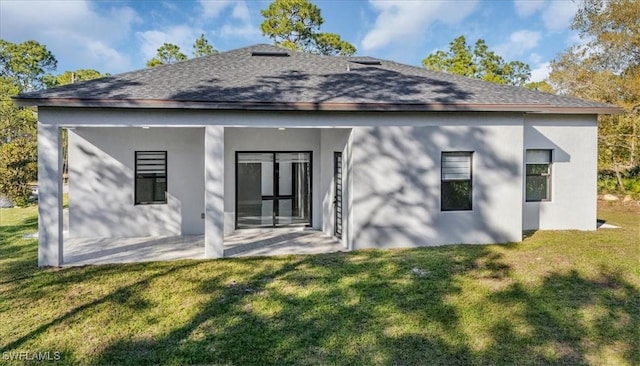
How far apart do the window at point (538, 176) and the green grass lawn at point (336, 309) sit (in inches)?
122

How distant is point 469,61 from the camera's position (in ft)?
104

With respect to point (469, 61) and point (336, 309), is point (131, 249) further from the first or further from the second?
point (469, 61)

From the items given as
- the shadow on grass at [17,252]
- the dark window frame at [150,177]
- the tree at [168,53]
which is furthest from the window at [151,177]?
the tree at [168,53]

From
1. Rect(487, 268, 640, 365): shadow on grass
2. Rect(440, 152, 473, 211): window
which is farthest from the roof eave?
Rect(487, 268, 640, 365): shadow on grass

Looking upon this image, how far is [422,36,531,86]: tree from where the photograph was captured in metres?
31.5

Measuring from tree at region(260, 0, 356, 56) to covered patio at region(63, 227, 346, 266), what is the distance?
20302 mm

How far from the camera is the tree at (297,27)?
2852 cm

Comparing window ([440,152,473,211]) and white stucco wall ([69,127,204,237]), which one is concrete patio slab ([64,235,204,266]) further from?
window ([440,152,473,211])

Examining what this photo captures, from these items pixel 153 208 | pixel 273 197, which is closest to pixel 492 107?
pixel 273 197

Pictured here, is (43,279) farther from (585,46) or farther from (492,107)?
(585,46)

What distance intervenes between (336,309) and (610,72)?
2199 cm

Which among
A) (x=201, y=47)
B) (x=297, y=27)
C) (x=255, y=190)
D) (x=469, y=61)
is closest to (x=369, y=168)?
(x=255, y=190)

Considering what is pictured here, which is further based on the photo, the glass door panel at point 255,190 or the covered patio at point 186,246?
the glass door panel at point 255,190

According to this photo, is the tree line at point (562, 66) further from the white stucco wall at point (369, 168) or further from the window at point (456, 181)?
the window at point (456, 181)
